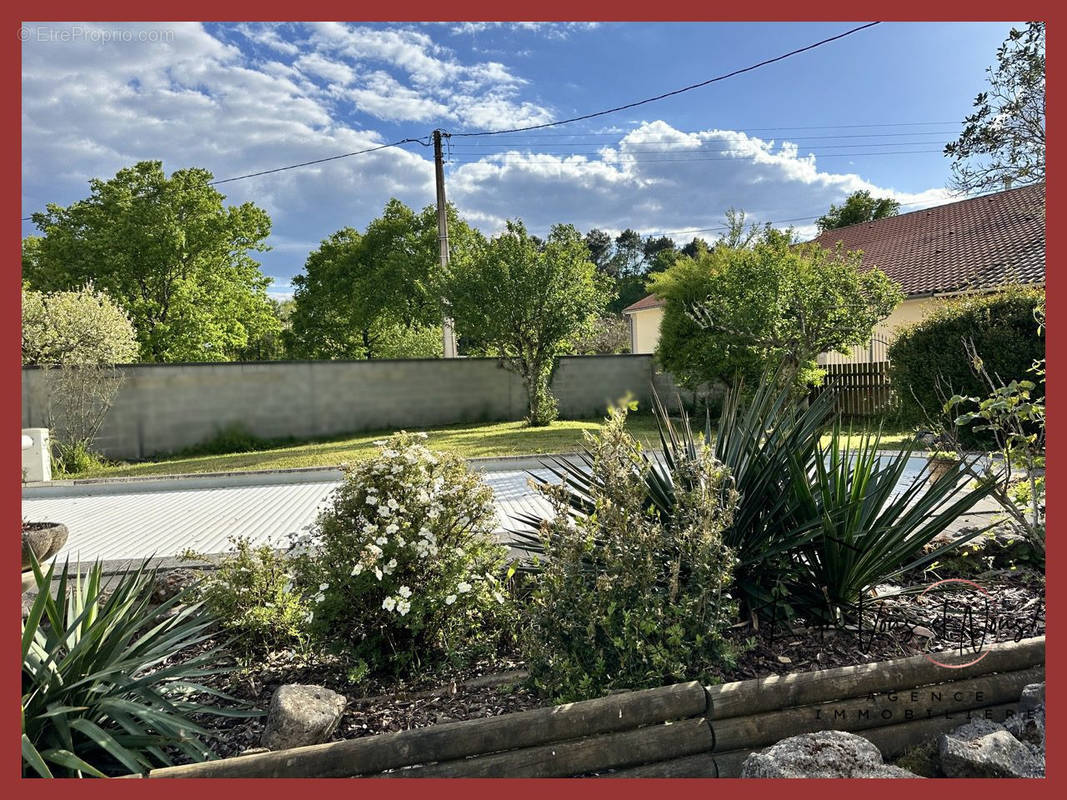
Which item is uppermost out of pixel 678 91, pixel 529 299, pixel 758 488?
pixel 678 91

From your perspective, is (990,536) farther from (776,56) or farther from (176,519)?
(176,519)

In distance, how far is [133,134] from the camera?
21391 mm

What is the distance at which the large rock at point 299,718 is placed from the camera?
2.44 m

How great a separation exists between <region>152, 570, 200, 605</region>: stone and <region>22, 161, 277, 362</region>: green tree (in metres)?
24.1

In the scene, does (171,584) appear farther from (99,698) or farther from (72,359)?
(72,359)

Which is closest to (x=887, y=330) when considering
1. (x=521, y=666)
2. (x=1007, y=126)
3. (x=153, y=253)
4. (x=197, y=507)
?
(x=1007, y=126)

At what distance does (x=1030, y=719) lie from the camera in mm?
2484

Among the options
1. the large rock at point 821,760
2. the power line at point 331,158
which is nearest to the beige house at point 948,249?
the power line at point 331,158

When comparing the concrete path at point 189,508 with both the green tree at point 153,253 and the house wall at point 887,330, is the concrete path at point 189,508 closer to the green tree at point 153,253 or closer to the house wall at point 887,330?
the house wall at point 887,330

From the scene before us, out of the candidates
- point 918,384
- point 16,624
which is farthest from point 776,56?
point 918,384

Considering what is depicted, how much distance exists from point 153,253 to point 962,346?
25.0 m

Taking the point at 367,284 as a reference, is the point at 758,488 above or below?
below

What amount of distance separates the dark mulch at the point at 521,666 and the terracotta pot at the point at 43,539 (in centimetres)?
290

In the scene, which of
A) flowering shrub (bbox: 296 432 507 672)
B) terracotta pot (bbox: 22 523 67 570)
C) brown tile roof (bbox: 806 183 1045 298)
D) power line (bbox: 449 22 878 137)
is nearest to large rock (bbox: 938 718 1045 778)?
flowering shrub (bbox: 296 432 507 672)
